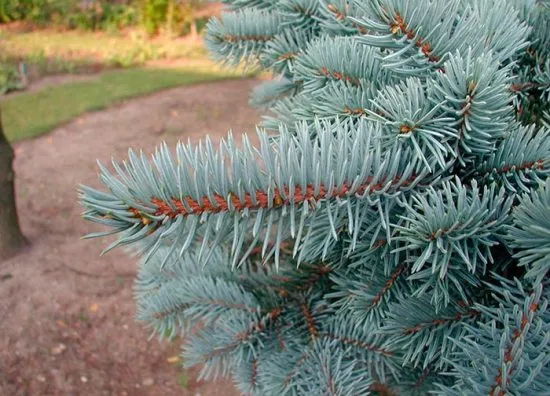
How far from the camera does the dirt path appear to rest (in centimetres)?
232

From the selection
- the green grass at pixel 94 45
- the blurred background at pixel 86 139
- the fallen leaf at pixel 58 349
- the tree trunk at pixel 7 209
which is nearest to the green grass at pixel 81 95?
the blurred background at pixel 86 139

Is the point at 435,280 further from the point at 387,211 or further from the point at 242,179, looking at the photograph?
the point at 242,179

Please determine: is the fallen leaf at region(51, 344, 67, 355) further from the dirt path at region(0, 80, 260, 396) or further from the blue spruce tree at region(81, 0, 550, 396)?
the blue spruce tree at region(81, 0, 550, 396)

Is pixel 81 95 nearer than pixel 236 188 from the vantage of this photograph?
No

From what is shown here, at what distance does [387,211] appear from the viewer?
760 millimetres

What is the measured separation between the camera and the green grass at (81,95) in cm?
596

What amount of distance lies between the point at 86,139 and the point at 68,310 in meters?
3.06

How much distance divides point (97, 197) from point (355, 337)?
0.70 meters

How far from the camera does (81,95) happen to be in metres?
6.88

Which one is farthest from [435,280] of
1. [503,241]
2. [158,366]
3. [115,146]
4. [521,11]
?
[115,146]

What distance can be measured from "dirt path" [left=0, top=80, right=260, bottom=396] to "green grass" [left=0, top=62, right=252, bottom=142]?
32.0 inches

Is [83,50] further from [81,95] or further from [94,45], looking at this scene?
[81,95]

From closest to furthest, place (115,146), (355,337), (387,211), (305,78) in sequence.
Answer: (387,211), (305,78), (355,337), (115,146)

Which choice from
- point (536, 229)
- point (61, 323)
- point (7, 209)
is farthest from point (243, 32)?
point (7, 209)
